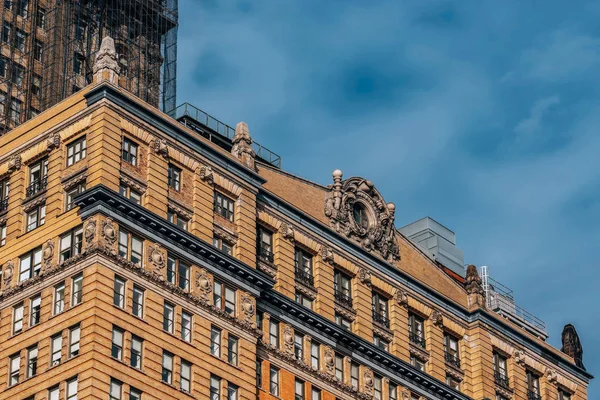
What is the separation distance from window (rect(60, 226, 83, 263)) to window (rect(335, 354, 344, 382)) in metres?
23.0

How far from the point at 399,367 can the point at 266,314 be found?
13800mm

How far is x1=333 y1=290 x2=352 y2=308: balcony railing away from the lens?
117m

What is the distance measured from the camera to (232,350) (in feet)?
344

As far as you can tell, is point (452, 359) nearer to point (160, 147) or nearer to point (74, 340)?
point (160, 147)

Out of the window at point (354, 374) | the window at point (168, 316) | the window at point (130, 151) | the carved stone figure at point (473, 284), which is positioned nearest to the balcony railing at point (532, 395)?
the carved stone figure at point (473, 284)

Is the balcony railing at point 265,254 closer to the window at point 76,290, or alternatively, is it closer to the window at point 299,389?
the window at point 299,389

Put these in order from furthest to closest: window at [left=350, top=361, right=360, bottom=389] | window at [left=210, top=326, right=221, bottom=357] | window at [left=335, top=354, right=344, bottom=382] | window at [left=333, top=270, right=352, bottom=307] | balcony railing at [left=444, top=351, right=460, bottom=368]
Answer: balcony railing at [left=444, top=351, right=460, bottom=368]
window at [left=333, top=270, right=352, bottom=307]
window at [left=350, top=361, right=360, bottom=389]
window at [left=335, top=354, right=344, bottom=382]
window at [left=210, top=326, right=221, bottom=357]

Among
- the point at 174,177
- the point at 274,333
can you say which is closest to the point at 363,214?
the point at 274,333

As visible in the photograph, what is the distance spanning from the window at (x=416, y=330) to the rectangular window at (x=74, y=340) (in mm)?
32783

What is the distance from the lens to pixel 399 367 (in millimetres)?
118750

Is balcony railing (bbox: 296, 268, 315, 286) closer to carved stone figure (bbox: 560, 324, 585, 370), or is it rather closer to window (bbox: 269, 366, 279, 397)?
window (bbox: 269, 366, 279, 397)

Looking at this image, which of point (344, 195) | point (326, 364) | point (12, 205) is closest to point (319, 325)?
point (326, 364)

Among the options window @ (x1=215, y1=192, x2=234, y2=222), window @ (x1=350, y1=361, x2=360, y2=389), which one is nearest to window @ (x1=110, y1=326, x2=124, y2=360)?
window @ (x1=215, y1=192, x2=234, y2=222)

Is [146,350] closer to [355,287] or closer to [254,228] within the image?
[254,228]
